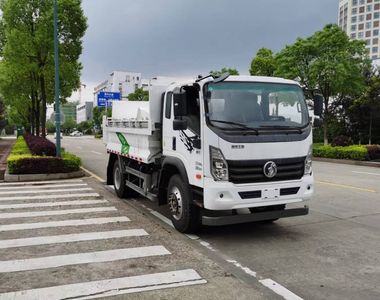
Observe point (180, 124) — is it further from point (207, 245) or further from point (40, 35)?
point (40, 35)

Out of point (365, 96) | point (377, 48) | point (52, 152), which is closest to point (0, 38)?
point (52, 152)

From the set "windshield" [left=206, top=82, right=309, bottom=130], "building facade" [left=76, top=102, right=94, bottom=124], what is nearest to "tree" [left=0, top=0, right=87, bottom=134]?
"windshield" [left=206, top=82, right=309, bottom=130]

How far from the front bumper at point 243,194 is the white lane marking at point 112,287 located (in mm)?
1348

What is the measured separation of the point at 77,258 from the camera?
18.9 feet

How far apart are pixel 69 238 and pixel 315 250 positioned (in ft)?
12.7

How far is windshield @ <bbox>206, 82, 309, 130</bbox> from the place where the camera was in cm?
641

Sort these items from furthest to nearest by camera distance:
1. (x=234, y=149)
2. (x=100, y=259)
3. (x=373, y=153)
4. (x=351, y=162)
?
(x=351, y=162) → (x=373, y=153) → (x=234, y=149) → (x=100, y=259)

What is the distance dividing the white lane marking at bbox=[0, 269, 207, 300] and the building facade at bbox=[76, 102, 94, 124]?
5721 inches

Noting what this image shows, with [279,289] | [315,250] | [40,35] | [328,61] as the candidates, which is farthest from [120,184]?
[328,61]

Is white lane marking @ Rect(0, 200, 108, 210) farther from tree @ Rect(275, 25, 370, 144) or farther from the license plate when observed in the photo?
tree @ Rect(275, 25, 370, 144)

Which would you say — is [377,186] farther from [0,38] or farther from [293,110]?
[0,38]

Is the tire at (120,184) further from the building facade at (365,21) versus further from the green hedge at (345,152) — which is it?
the building facade at (365,21)

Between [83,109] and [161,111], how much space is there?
161 meters

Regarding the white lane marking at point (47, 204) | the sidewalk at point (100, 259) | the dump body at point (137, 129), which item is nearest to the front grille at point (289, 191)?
the sidewalk at point (100, 259)
